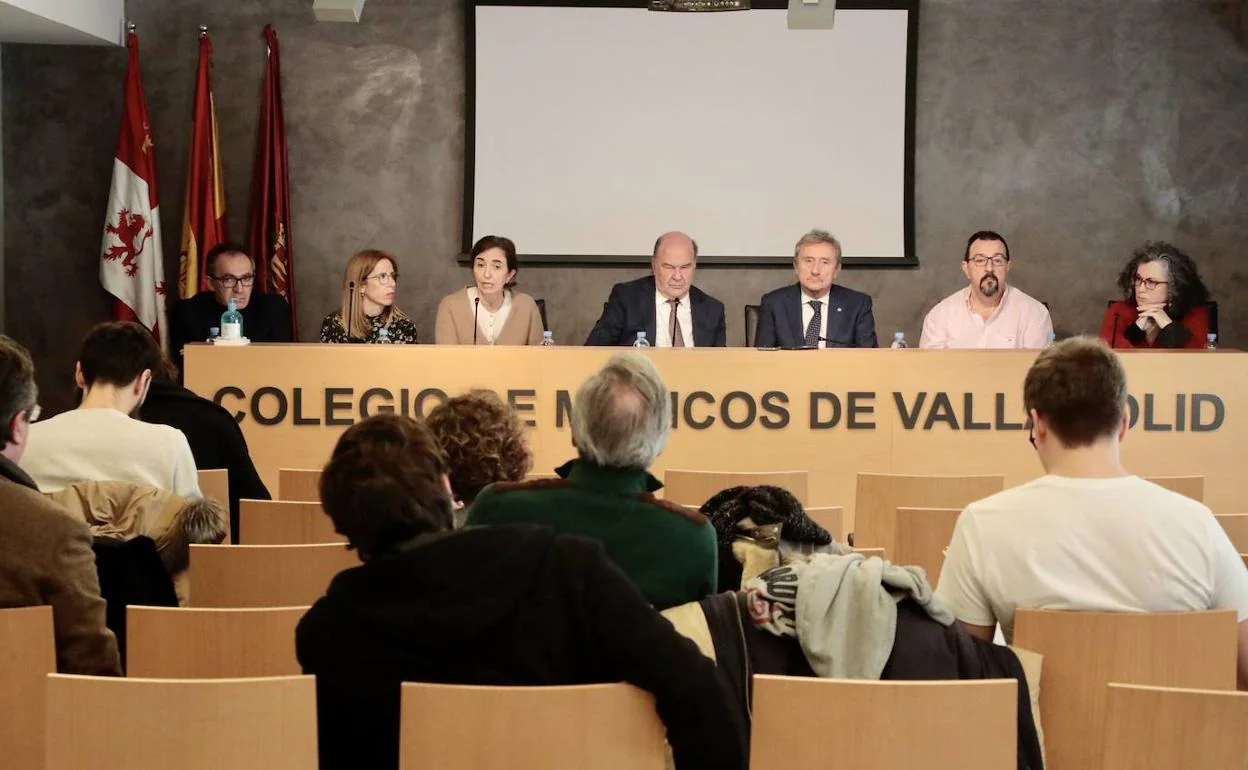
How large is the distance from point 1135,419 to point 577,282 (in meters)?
3.54

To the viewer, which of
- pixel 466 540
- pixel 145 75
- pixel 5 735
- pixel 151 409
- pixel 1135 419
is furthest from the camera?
pixel 145 75

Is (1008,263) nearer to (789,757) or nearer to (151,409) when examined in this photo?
(151,409)

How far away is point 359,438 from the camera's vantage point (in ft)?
6.98

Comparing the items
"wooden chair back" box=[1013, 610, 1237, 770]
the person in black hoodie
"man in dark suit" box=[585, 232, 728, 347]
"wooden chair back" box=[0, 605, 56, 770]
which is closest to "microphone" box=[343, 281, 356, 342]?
"man in dark suit" box=[585, 232, 728, 347]

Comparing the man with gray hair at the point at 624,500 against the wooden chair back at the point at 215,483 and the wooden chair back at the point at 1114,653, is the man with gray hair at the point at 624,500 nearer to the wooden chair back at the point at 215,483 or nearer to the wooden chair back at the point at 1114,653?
the wooden chair back at the point at 1114,653

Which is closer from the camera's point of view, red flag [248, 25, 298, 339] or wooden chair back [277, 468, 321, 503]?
wooden chair back [277, 468, 321, 503]

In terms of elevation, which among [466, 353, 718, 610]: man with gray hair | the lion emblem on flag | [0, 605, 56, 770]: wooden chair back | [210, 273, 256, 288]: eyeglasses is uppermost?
the lion emblem on flag

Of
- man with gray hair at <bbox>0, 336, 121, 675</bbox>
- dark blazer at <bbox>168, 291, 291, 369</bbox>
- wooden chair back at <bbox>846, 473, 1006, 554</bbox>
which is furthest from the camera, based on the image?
dark blazer at <bbox>168, 291, 291, 369</bbox>

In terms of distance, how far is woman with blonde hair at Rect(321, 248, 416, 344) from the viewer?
23.4 ft

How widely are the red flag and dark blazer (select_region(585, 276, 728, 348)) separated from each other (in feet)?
7.09

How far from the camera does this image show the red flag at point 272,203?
8.57 meters

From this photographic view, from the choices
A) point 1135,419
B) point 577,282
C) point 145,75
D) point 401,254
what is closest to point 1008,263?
point 1135,419

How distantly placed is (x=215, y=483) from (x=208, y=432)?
0.94ft

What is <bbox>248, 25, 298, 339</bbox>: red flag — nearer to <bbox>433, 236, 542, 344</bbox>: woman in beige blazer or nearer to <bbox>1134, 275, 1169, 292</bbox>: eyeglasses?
<bbox>433, 236, 542, 344</bbox>: woman in beige blazer
